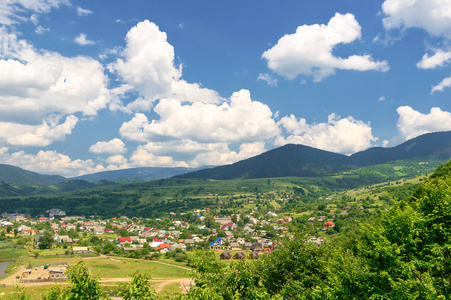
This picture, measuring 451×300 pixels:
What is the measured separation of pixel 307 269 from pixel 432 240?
13166 millimetres

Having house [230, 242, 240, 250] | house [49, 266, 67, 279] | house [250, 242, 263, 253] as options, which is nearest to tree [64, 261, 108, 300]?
house [49, 266, 67, 279]

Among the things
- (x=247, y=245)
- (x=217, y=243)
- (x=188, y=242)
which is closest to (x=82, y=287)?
(x=247, y=245)

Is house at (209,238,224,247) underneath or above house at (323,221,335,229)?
underneath

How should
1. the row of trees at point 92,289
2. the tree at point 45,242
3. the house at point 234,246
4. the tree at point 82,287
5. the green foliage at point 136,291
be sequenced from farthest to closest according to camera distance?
the house at point 234,246, the tree at point 45,242, the tree at point 82,287, the row of trees at point 92,289, the green foliage at point 136,291

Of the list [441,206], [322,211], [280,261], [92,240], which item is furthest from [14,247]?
[322,211]

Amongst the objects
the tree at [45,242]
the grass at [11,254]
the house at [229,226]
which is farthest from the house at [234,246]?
the grass at [11,254]

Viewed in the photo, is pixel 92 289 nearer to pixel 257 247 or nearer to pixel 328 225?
pixel 257 247

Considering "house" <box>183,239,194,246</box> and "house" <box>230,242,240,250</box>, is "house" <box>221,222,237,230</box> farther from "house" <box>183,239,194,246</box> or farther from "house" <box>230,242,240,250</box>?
"house" <box>230,242,240,250</box>

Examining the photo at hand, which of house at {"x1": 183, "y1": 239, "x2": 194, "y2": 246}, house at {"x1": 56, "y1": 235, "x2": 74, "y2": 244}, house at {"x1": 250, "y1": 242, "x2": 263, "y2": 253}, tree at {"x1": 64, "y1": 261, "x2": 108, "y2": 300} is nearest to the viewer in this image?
tree at {"x1": 64, "y1": 261, "x2": 108, "y2": 300}

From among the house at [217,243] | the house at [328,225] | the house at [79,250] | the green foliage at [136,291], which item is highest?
the green foliage at [136,291]

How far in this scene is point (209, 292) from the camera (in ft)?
40.8

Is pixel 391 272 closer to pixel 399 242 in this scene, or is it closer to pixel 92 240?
→ pixel 399 242

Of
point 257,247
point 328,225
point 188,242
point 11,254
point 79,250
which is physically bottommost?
point 257,247

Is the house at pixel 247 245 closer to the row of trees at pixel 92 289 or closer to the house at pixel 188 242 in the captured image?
the house at pixel 188 242
